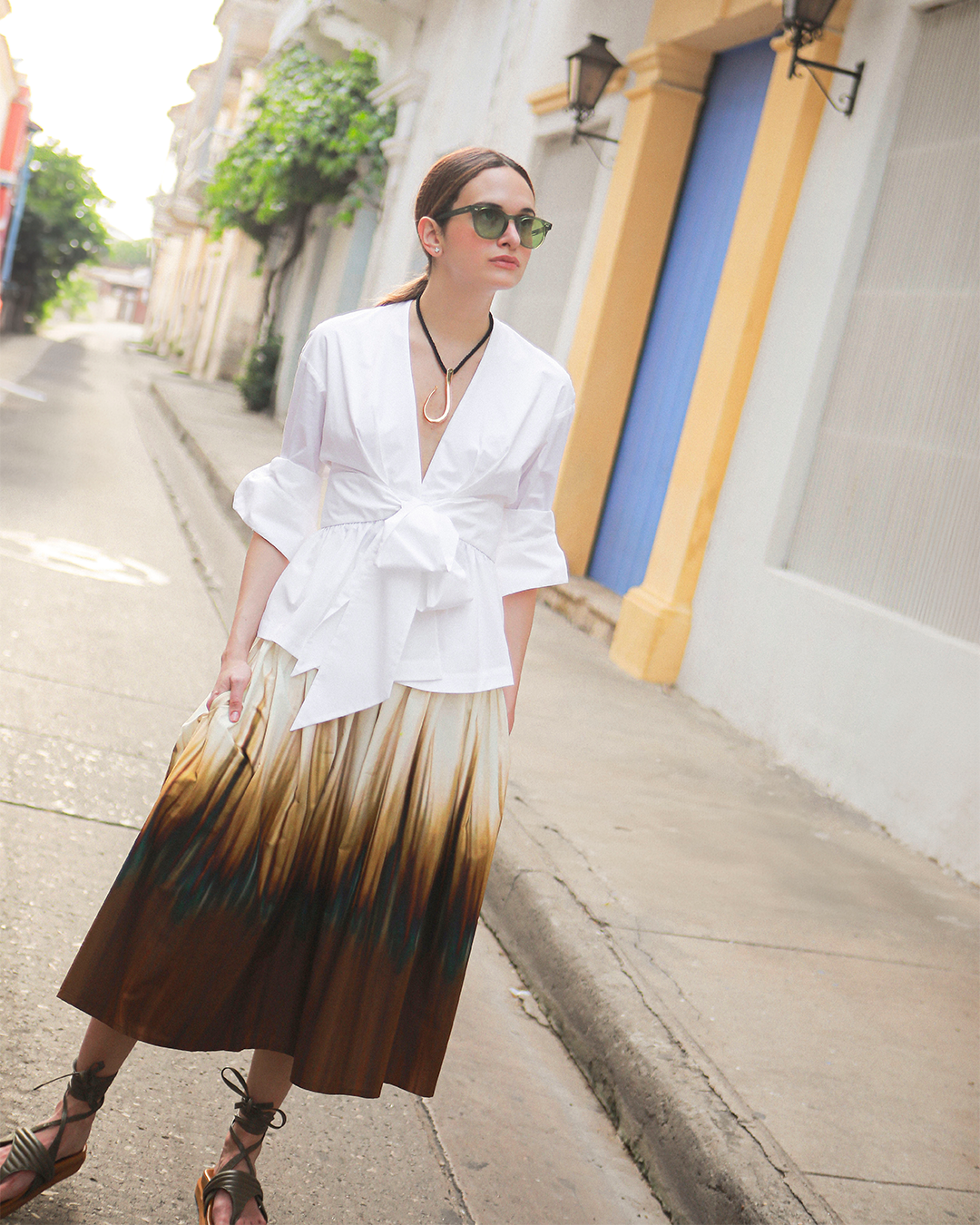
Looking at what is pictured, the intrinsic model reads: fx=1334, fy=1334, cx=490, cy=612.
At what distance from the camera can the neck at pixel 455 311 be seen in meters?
2.23

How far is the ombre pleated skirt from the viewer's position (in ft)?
6.97

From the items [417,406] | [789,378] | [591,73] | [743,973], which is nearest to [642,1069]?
[743,973]

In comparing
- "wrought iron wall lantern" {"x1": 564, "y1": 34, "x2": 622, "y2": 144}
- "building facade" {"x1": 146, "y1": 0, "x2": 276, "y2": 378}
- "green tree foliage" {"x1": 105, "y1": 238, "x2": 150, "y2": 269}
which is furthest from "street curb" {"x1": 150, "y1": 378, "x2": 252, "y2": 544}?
"green tree foliage" {"x1": 105, "y1": 238, "x2": 150, "y2": 269}

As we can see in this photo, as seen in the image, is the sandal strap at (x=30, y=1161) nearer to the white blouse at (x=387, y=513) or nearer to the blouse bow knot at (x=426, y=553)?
the white blouse at (x=387, y=513)

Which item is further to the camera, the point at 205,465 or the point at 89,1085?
the point at 205,465

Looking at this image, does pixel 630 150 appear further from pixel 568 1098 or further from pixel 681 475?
pixel 568 1098

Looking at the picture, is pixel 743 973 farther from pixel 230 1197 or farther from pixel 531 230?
pixel 531 230

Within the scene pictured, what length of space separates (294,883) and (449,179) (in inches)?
47.3

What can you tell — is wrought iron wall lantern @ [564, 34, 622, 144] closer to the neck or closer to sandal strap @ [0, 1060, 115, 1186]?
the neck

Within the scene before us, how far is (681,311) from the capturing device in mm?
8766

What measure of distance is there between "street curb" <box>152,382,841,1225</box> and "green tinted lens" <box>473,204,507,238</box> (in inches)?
72.0

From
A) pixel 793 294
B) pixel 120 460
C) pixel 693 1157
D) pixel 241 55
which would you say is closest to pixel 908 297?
pixel 793 294

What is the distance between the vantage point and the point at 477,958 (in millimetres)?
3770

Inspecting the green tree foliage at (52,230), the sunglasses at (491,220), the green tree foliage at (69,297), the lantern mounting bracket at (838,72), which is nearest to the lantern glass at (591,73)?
the lantern mounting bracket at (838,72)
